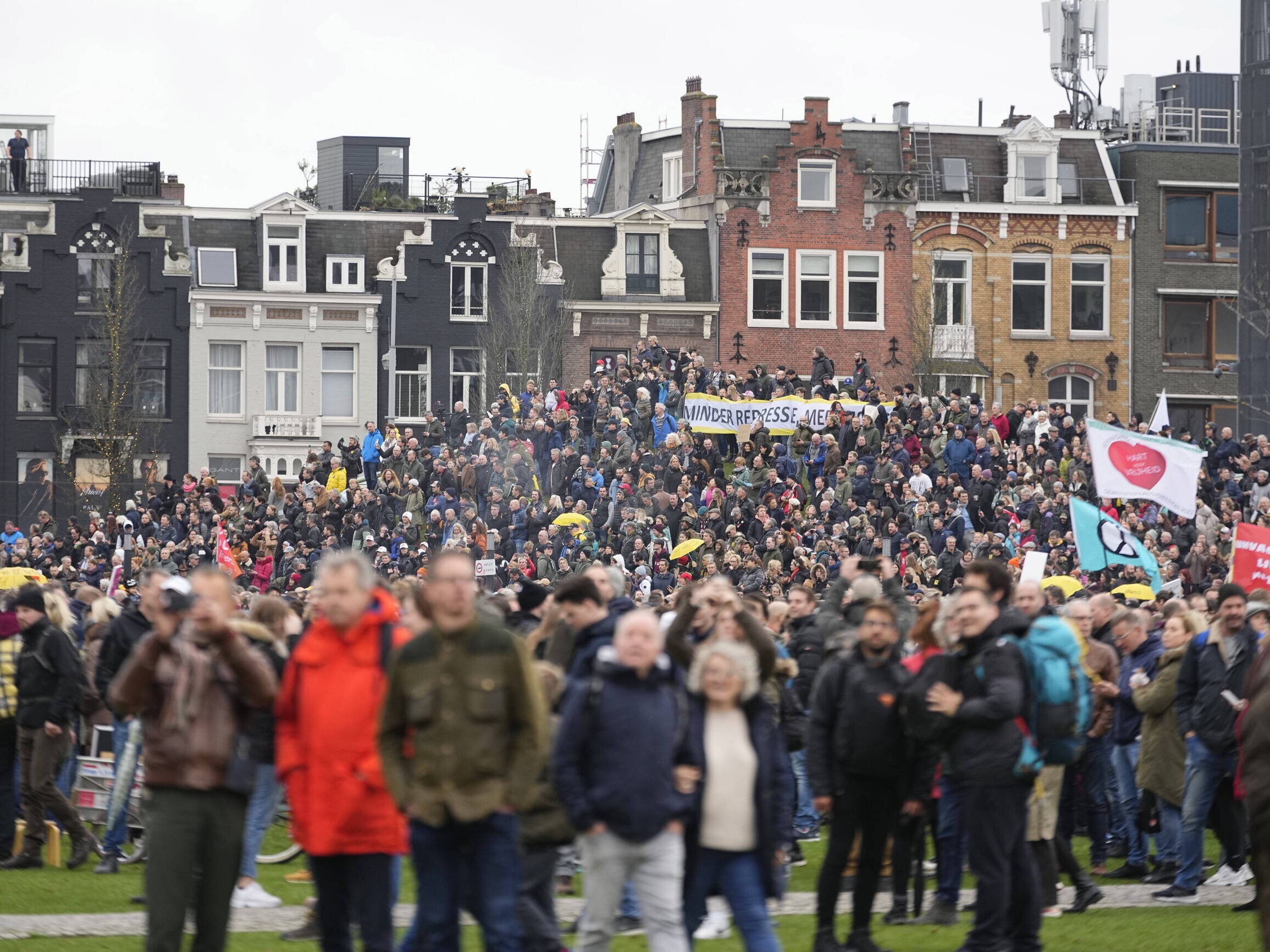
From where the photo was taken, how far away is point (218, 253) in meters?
48.8

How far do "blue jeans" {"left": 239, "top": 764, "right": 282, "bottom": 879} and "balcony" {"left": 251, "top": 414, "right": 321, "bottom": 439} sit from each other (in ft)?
119

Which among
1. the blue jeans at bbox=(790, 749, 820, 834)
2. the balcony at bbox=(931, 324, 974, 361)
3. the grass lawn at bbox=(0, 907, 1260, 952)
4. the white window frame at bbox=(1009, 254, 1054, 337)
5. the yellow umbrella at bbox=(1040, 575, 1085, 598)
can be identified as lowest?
the grass lawn at bbox=(0, 907, 1260, 952)

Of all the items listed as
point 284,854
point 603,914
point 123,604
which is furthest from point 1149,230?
point 603,914

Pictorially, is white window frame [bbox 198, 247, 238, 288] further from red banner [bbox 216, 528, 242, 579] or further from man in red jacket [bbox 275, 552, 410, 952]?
man in red jacket [bbox 275, 552, 410, 952]

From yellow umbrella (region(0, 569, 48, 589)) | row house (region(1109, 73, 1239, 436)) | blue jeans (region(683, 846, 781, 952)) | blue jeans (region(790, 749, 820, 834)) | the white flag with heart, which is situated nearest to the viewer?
blue jeans (region(683, 846, 781, 952))

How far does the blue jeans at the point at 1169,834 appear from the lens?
12781mm

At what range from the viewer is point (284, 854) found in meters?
13.7

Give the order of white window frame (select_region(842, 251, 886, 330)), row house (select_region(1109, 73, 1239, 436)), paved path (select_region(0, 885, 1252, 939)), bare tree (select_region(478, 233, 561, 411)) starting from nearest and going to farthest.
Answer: paved path (select_region(0, 885, 1252, 939))
bare tree (select_region(478, 233, 561, 411))
white window frame (select_region(842, 251, 886, 330))
row house (select_region(1109, 73, 1239, 436))

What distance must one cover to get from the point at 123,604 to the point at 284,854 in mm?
5711

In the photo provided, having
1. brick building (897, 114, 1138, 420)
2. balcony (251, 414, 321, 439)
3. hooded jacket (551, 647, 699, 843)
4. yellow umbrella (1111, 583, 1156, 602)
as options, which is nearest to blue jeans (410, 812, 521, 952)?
hooded jacket (551, 647, 699, 843)

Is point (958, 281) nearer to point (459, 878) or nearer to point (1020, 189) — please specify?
point (1020, 189)

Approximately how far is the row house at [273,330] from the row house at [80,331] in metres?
0.43

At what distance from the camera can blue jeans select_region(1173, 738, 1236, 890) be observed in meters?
12.0

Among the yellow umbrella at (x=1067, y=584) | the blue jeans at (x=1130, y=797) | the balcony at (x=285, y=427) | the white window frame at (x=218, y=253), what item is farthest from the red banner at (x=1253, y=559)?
the white window frame at (x=218, y=253)
